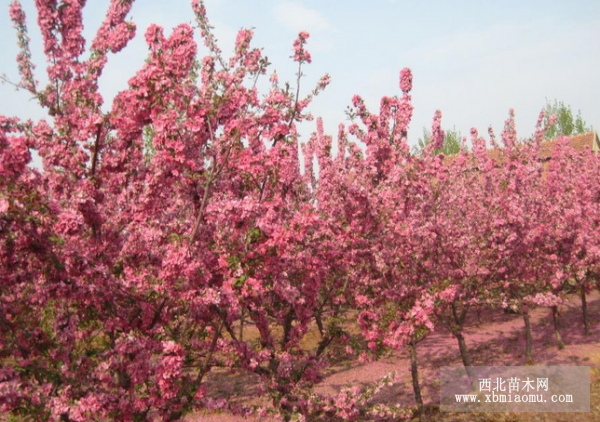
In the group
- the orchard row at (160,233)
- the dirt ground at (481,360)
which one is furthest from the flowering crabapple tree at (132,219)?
the dirt ground at (481,360)

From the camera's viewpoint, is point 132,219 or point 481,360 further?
point 481,360

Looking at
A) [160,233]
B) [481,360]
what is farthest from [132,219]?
[481,360]

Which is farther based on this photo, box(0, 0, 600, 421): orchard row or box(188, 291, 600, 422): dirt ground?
box(188, 291, 600, 422): dirt ground

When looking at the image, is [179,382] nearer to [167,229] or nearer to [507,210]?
[167,229]

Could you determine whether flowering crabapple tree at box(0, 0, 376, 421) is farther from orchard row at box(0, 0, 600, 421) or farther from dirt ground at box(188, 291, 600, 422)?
dirt ground at box(188, 291, 600, 422)

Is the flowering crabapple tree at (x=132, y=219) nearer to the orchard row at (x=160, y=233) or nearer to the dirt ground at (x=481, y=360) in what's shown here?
the orchard row at (x=160, y=233)

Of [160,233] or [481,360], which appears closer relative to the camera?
[160,233]

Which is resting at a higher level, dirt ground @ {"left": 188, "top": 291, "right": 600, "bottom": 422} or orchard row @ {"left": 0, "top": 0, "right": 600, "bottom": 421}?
orchard row @ {"left": 0, "top": 0, "right": 600, "bottom": 421}

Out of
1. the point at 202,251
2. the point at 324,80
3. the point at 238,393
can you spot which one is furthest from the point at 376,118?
the point at 238,393

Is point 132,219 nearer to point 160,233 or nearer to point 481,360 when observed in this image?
point 160,233

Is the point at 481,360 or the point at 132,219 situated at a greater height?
the point at 132,219

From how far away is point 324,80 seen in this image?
282 inches

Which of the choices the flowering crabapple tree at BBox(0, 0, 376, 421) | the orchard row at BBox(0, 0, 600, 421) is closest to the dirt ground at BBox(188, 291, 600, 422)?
the orchard row at BBox(0, 0, 600, 421)

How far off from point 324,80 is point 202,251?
3459mm
